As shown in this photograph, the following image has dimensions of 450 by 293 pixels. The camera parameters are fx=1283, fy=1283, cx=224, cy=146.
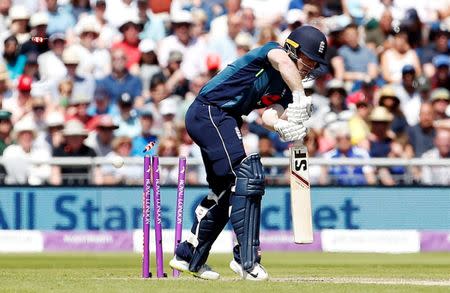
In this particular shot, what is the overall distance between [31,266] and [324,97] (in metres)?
5.83

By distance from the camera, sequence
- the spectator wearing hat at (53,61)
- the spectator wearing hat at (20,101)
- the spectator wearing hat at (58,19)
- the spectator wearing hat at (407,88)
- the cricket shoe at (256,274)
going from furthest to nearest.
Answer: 1. the spectator wearing hat at (58,19)
2. the spectator wearing hat at (407,88)
3. the spectator wearing hat at (53,61)
4. the spectator wearing hat at (20,101)
5. the cricket shoe at (256,274)

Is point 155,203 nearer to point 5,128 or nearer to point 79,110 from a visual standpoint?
point 5,128

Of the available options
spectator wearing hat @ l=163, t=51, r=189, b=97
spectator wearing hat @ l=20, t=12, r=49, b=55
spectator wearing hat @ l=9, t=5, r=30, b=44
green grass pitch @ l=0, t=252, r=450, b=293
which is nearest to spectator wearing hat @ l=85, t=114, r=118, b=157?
spectator wearing hat @ l=163, t=51, r=189, b=97

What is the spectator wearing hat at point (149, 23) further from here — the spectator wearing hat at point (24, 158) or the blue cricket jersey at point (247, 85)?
the blue cricket jersey at point (247, 85)

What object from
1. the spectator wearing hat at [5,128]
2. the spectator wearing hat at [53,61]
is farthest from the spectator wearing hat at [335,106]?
the spectator wearing hat at [5,128]

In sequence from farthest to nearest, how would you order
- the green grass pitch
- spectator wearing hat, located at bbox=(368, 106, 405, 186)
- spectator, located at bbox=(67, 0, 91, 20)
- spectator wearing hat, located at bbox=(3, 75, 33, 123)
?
spectator, located at bbox=(67, 0, 91, 20) < spectator wearing hat, located at bbox=(3, 75, 33, 123) < spectator wearing hat, located at bbox=(368, 106, 405, 186) < the green grass pitch

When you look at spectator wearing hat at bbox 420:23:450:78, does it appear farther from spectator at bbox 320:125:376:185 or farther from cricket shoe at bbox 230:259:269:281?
cricket shoe at bbox 230:259:269:281

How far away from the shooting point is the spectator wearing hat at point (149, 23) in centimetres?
1819

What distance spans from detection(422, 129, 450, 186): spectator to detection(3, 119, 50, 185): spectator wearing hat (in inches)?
185

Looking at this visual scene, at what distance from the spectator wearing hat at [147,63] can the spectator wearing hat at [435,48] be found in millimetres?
3827

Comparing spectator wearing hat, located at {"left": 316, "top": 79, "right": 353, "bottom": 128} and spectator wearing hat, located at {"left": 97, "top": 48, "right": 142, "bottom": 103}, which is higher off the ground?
spectator wearing hat, located at {"left": 97, "top": 48, "right": 142, "bottom": 103}

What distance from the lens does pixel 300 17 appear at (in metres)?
18.0

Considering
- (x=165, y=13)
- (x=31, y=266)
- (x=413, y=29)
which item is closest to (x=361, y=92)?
(x=413, y=29)

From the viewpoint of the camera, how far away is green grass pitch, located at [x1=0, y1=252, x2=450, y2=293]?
8.47 meters
